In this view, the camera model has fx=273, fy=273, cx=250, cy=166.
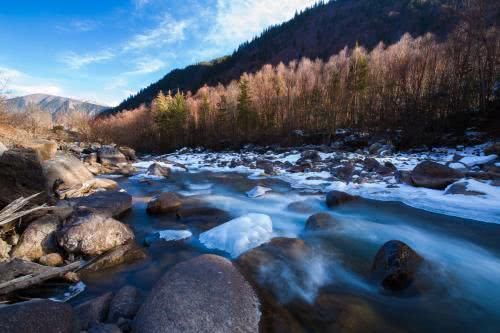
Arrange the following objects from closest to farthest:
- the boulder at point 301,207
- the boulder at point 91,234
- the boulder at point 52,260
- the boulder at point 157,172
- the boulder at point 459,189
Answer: the boulder at point 52,260 < the boulder at point 91,234 < the boulder at point 459,189 < the boulder at point 301,207 < the boulder at point 157,172

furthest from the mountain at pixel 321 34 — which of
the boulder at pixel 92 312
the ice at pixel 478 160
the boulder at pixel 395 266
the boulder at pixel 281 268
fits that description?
the boulder at pixel 92 312

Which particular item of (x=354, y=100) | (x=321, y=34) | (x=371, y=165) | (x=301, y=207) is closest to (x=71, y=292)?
(x=301, y=207)

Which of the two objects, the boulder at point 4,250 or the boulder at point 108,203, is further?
the boulder at point 108,203

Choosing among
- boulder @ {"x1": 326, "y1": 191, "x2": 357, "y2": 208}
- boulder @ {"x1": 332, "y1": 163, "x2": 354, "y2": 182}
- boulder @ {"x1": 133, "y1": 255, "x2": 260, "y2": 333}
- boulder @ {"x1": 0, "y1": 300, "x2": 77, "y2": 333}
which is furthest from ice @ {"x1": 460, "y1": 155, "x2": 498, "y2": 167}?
boulder @ {"x1": 0, "y1": 300, "x2": 77, "y2": 333}

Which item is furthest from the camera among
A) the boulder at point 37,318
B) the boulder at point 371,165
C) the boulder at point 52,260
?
the boulder at point 371,165

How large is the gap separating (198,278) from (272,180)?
919 cm

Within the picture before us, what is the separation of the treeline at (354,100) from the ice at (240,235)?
56.9 ft

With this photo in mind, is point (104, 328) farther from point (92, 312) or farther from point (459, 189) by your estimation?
point (459, 189)

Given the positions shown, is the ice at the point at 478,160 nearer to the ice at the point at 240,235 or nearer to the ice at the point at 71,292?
the ice at the point at 240,235

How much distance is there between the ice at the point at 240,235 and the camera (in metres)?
5.29

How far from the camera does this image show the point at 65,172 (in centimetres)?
970

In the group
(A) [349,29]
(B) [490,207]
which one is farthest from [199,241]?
(A) [349,29]

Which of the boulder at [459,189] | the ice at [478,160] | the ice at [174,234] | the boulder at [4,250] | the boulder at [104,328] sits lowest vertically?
the ice at [174,234]

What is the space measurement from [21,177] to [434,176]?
36.2ft
